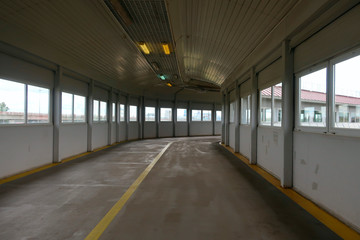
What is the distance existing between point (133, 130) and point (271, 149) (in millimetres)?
11509

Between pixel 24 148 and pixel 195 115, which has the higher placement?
pixel 195 115

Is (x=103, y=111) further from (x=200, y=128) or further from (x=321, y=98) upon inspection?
(x=321, y=98)

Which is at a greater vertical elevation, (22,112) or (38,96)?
(38,96)

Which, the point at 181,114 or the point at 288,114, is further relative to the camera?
the point at 181,114

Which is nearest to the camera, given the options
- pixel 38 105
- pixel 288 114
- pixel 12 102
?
pixel 288 114

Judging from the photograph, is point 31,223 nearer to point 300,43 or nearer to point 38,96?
point 38,96

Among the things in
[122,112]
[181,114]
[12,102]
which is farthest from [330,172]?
[181,114]

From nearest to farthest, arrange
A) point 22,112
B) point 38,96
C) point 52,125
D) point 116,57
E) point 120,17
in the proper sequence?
point 120,17
point 22,112
point 38,96
point 52,125
point 116,57

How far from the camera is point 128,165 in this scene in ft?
22.5

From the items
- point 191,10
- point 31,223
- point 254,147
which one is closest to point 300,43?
point 191,10

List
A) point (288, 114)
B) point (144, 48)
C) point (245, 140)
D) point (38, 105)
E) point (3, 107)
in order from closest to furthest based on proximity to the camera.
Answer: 1. point (288, 114)
2. point (3, 107)
3. point (38, 105)
4. point (144, 48)
5. point (245, 140)

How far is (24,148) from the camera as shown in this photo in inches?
230

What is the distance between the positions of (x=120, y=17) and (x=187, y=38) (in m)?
2.78

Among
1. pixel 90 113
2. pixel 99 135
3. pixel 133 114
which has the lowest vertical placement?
pixel 99 135
